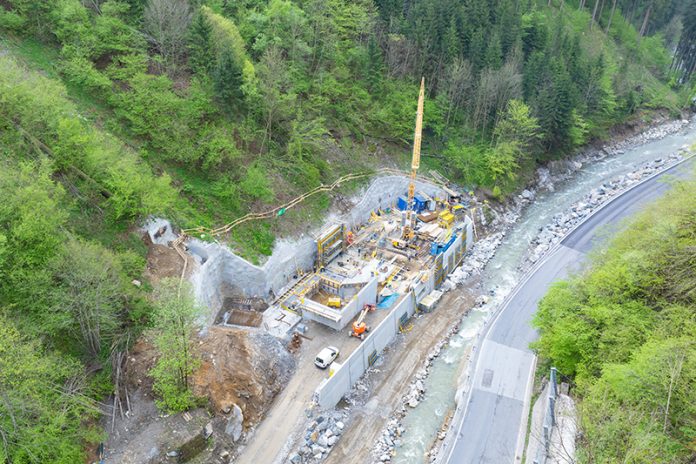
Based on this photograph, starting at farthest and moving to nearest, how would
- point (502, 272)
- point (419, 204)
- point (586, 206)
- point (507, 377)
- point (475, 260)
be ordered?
point (586, 206) < point (419, 204) < point (475, 260) < point (502, 272) < point (507, 377)

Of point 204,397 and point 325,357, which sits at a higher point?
point 204,397

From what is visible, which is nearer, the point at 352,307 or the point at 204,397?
the point at 204,397

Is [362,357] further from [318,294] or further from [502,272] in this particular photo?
[502,272]

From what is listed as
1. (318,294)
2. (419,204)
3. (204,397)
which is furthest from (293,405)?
(419,204)

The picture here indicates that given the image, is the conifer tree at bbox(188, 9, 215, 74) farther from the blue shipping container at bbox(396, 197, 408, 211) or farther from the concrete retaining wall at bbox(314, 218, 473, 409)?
the concrete retaining wall at bbox(314, 218, 473, 409)

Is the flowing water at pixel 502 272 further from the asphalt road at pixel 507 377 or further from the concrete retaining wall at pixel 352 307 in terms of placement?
the concrete retaining wall at pixel 352 307

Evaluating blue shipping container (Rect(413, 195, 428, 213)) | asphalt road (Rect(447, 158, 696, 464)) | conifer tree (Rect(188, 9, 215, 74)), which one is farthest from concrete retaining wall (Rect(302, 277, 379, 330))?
conifer tree (Rect(188, 9, 215, 74))

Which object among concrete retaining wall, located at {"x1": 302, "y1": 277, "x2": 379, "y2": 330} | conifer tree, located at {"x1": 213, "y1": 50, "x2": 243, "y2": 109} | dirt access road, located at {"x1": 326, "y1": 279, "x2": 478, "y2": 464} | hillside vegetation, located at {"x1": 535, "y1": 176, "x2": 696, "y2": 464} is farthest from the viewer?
conifer tree, located at {"x1": 213, "y1": 50, "x2": 243, "y2": 109}
